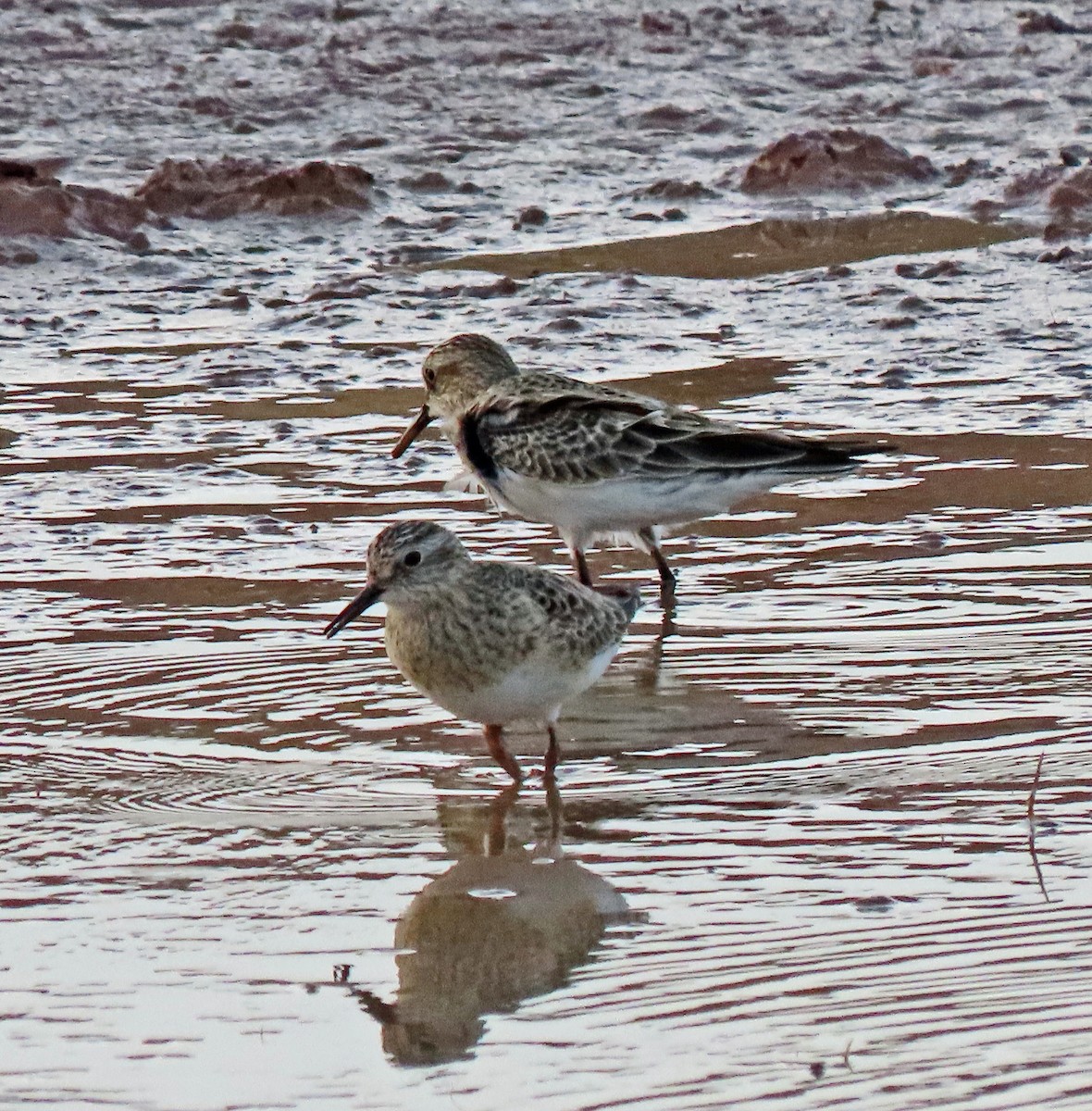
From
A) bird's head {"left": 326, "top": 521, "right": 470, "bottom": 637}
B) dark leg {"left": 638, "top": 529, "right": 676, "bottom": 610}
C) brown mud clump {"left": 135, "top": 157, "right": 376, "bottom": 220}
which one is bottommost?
brown mud clump {"left": 135, "top": 157, "right": 376, "bottom": 220}

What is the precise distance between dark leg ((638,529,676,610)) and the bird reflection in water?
61.8 inches

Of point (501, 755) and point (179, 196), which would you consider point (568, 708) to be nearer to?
point (501, 755)

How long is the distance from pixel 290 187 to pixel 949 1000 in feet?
24.4

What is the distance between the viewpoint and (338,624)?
4793 millimetres

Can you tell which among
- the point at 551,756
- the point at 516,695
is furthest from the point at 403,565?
the point at 551,756

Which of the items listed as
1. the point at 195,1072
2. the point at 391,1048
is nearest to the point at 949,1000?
the point at 391,1048

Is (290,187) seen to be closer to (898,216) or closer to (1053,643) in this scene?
(898,216)

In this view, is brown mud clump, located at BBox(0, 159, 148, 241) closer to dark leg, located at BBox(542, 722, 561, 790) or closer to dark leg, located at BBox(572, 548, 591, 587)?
dark leg, located at BBox(572, 548, 591, 587)

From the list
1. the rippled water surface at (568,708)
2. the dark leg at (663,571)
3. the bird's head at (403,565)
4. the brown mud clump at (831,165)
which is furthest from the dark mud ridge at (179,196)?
the bird's head at (403,565)

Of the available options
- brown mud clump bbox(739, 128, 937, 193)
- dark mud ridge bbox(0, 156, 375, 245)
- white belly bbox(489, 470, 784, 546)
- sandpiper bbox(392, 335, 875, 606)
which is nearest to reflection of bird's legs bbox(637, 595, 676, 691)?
sandpiper bbox(392, 335, 875, 606)

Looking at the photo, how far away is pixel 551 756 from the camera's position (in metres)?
4.96

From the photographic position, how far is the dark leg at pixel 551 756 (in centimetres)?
490

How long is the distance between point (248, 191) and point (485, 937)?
689cm

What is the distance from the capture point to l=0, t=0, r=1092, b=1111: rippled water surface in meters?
3.59
